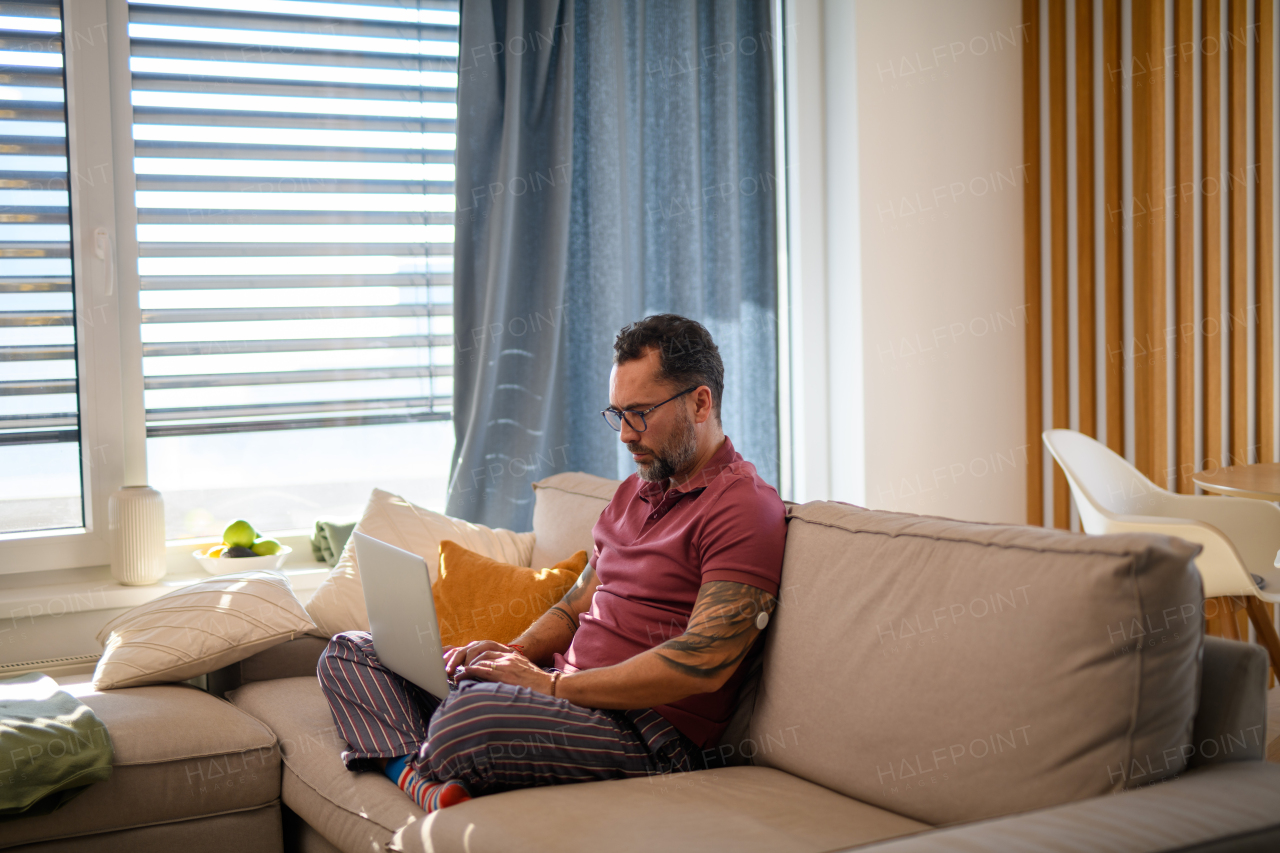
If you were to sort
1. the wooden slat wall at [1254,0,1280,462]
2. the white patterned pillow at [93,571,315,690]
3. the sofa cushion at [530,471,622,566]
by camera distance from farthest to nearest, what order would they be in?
the wooden slat wall at [1254,0,1280,462], the sofa cushion at [530,471,622,566], the white patterned pillow at [93,571,315,690]

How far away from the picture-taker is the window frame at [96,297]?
2771 millimetres

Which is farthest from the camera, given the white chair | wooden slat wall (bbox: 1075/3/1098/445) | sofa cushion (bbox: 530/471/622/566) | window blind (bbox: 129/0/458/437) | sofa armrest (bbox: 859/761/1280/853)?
wooden slat wall (bbox: 1075/3/1098/445)

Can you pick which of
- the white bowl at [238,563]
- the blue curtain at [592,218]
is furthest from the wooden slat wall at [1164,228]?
the white bowl at [238,563]

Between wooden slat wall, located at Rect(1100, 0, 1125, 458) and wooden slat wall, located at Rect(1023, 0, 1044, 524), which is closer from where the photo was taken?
wooden slat wall, located at Rect(1100, 0, 1125, 458)

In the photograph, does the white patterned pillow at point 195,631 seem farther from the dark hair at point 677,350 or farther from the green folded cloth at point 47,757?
the dark hair at point 677,350

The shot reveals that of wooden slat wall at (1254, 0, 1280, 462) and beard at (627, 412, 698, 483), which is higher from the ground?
wooden slat wall at (1254, 0, 1280, 462)

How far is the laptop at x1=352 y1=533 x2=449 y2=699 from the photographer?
164cm

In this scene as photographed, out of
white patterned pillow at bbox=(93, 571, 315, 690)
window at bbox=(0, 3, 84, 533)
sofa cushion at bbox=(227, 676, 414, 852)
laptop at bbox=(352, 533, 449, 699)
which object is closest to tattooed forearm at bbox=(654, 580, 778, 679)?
laptop at bbox=(352, 533, 449, 699)

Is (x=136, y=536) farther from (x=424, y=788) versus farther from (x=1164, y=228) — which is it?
(x=1164, y=228)

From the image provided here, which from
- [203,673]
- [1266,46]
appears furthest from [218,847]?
[1266,46]

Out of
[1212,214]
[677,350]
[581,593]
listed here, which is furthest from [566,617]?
[1212,214]

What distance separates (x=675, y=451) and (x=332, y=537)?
154cm

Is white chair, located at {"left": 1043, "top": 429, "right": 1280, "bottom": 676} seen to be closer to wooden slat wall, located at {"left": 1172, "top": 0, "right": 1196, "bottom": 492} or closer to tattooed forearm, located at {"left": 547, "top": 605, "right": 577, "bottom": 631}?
wooden slat wall, located at {"left": 1172, "top": 0, "right": 1196, "bottom": 492}

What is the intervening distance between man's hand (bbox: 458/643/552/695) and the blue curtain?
145cm
